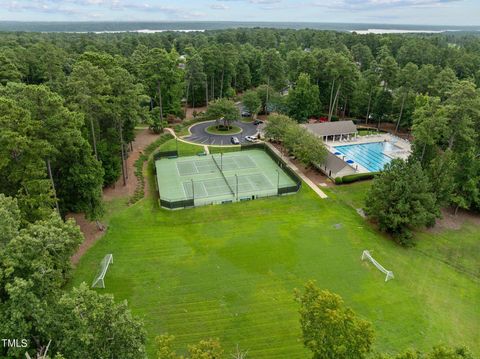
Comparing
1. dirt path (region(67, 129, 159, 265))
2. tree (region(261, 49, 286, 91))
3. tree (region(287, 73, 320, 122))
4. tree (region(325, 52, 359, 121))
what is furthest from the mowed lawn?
tree (region(261, 49, 286, 91))

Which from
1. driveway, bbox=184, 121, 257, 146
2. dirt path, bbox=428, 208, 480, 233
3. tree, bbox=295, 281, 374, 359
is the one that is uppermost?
tree, bbox=295, 281, 374, 359

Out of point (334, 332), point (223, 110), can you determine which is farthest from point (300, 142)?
point (334, 332)

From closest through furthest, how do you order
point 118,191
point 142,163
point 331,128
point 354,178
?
point 118,191, point 354,178, point 142,163, point 331,128

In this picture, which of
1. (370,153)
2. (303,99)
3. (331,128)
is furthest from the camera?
(303,99)

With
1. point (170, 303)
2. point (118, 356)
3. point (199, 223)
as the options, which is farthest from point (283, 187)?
point (118, 356)

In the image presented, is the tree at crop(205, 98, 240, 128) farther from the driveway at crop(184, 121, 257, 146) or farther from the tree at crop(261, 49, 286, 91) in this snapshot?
the tree at crop(261, 49, 286, 91)

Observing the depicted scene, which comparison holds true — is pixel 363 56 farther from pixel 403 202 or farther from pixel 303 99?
pixel 403 202

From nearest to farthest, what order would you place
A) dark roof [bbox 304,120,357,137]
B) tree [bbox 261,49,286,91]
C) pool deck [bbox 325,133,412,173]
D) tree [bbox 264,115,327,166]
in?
tree [bbox 264,115,327,166], pool deck [bbox 325,133,412,173], dark roof [bbox 304,120,357,137], tree [bbox 261,49,286,91]
